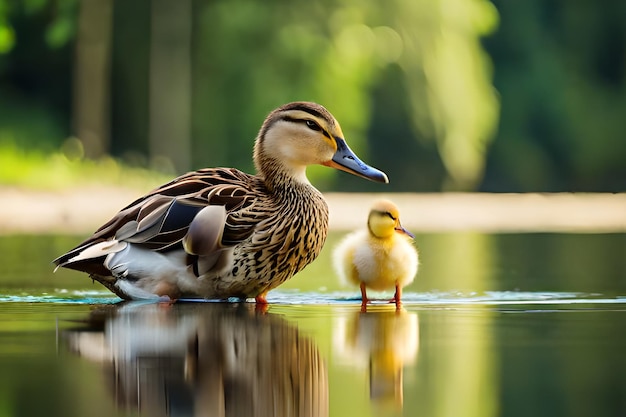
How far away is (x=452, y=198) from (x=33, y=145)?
7550mm

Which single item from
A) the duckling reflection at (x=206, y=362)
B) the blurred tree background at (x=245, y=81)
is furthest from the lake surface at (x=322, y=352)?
the blurred tree background at (x=245, y=81)

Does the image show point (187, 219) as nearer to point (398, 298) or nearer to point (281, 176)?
point (281, 176)

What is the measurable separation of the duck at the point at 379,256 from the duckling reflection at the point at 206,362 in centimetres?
132

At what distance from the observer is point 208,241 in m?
7.62

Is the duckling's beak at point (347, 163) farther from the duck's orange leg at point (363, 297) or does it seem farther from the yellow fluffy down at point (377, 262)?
the duck's orange leg at point (363, 297)

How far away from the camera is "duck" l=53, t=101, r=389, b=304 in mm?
7676

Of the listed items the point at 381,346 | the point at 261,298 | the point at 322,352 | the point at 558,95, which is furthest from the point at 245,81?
the point at 322,352

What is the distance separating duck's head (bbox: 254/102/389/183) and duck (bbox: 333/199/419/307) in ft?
1.16

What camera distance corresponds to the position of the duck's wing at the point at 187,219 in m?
7.66

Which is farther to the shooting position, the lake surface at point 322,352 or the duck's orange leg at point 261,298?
the duck's orange leg at point 261,298

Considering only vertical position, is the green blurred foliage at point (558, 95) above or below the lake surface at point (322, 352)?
above

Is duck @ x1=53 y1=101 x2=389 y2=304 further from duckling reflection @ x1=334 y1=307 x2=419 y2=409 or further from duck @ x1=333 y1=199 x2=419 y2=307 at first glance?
duckling reflection @ x1=334 y1=307 x2=419 y2=409

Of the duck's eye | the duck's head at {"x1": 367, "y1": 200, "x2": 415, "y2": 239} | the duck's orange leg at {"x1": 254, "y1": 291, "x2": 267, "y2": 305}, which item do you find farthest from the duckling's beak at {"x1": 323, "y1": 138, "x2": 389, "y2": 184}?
the duck's orange leg at {"x1": 254, "y1": 291, "x2": 267, "y2": 305}

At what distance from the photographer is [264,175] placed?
8375mm
